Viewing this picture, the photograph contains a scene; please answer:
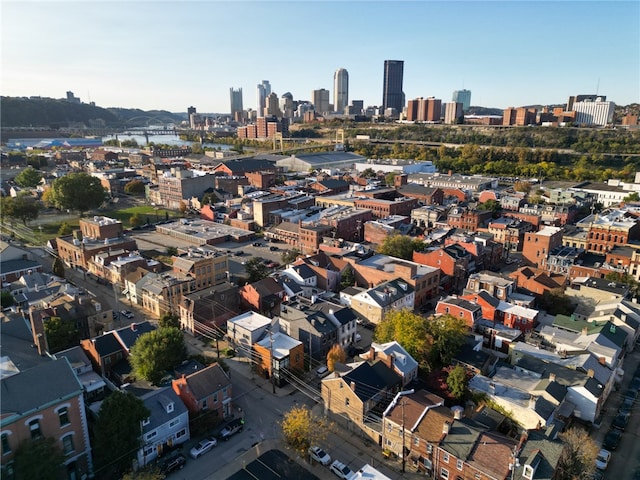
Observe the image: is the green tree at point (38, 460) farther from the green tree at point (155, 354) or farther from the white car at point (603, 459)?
the white car at point (603, 459)

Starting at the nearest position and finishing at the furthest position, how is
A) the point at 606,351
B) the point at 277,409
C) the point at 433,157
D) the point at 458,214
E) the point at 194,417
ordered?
1. the point at 194,417
2. the point at 277,409
3. the point at 606,351
4. the point at 458,214
5. the point at 433,157

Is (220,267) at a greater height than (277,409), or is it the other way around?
(220,267)

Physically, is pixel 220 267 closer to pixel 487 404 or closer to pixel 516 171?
pixel 487 404

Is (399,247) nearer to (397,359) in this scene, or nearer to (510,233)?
(510,233)

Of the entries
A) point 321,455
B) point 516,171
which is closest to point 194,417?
point 321,455

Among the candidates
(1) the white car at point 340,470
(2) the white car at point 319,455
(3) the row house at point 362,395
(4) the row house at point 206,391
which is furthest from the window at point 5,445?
(3) the row house at point 362,395
